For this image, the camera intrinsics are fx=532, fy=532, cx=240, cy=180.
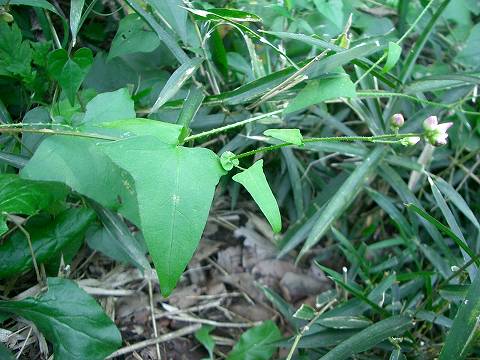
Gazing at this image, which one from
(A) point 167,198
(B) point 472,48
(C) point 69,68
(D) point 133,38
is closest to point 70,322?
(A) point 167,198

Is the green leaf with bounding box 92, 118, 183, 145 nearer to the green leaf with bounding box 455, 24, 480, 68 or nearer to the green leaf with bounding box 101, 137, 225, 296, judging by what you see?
the green leaf with bounding box 101, 137, 225, 296

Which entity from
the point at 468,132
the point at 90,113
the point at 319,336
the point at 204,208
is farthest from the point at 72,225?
the point at 468,132

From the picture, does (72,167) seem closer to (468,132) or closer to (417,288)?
(417,288)

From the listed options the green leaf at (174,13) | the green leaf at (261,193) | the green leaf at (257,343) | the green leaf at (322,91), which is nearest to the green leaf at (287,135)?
the green leaf at (261,193)

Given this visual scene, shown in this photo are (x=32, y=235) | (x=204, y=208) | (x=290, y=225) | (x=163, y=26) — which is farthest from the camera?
Answer: (x=290, y=225)

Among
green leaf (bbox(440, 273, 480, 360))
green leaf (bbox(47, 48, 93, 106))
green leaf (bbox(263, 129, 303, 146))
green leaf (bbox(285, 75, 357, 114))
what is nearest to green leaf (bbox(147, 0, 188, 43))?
green leaf (bbox(47, 48, 93, 106))

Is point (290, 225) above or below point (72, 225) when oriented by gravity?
below
